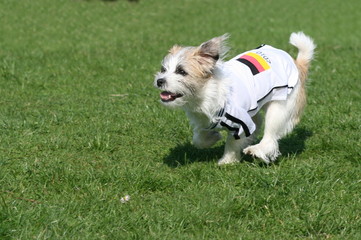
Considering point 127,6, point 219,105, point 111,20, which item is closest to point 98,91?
point 219,105

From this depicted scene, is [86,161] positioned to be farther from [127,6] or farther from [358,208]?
[127,6]

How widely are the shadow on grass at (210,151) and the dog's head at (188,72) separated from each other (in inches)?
26.5

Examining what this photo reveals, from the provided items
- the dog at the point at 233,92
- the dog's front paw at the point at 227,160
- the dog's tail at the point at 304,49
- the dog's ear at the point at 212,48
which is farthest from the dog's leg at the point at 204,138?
the dog's tail at the point at 304,49

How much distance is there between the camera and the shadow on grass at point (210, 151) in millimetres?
5514

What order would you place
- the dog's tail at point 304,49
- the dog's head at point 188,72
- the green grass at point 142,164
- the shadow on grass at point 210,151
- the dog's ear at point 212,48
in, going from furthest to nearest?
the dog's tail at point 304,49
the shadow on grass at point 210,151
the dog's ear at point 212,48
the dog's head at point 188,72
the green grass at point 142,164

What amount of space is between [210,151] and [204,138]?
1.40ft

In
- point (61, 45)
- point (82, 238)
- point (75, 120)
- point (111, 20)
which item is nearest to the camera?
point (82, 238)

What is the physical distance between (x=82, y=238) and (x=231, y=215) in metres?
1.12

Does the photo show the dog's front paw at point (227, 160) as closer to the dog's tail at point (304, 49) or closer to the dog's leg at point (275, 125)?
→ the dog's leg at point (275, 125)

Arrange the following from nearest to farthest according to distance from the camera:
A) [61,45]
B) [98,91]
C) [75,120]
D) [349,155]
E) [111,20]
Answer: [349,155], [75,120], [98,91], [61,45], [111,20]

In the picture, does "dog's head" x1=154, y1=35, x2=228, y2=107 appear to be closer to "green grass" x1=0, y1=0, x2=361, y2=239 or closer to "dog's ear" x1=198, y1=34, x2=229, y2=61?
"dog's ear" x1=198, y1=34, x2=229, y2=61

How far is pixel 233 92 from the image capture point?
5.15 metres

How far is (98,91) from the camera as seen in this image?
807 cm

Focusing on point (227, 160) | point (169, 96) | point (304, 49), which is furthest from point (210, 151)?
point (304, 49)
